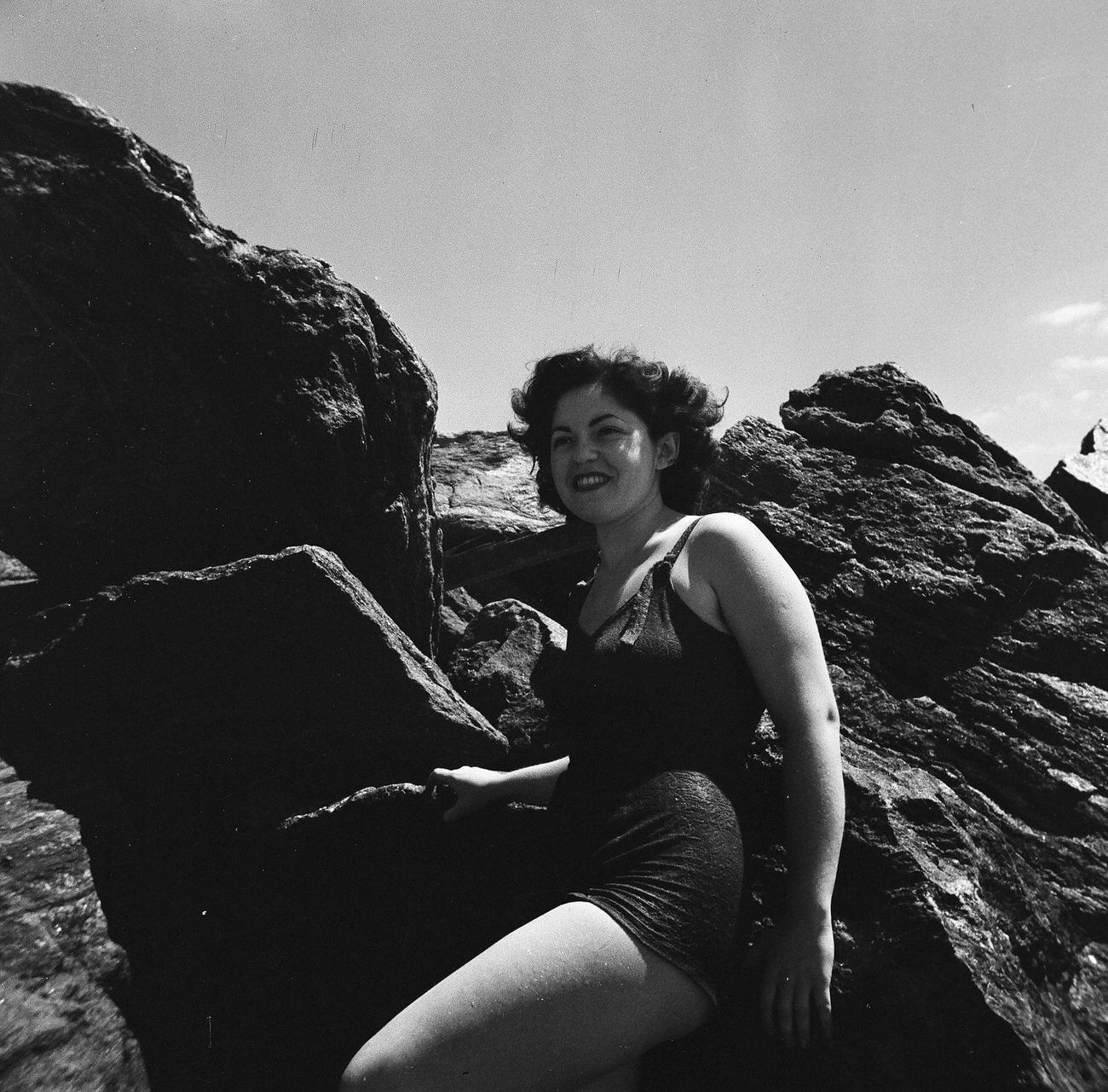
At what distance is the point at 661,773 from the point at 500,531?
4726 millimetres

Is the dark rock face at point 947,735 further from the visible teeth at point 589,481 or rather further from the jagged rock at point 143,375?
the jagged rock at point 143,375

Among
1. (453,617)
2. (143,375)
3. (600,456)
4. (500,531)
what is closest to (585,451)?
Answer: (600,456)

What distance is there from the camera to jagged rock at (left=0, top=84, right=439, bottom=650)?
3.52 meters

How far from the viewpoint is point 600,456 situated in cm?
273

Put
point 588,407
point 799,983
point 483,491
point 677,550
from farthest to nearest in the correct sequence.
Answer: point 483,491
point 588,407
point 677,550
point 799,983

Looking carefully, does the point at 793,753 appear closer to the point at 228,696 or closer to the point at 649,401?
the point at 649,401

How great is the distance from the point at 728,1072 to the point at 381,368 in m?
3.55

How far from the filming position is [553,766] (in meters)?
2.66

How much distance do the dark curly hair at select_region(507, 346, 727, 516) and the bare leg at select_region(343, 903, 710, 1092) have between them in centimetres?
176

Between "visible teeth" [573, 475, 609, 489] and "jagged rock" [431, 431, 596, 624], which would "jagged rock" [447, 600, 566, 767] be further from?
"visible teeth" [573, 475, 609, 489]

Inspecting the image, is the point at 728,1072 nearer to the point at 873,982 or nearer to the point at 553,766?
the point at 873,982

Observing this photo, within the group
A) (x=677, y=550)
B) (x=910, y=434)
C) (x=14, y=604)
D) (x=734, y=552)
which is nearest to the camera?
(x=734, y=552)

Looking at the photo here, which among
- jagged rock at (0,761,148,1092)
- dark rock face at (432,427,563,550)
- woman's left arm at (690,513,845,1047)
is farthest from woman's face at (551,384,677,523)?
dark rock face at (432,427,563,550)

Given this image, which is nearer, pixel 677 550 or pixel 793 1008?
pixel 793 1008
